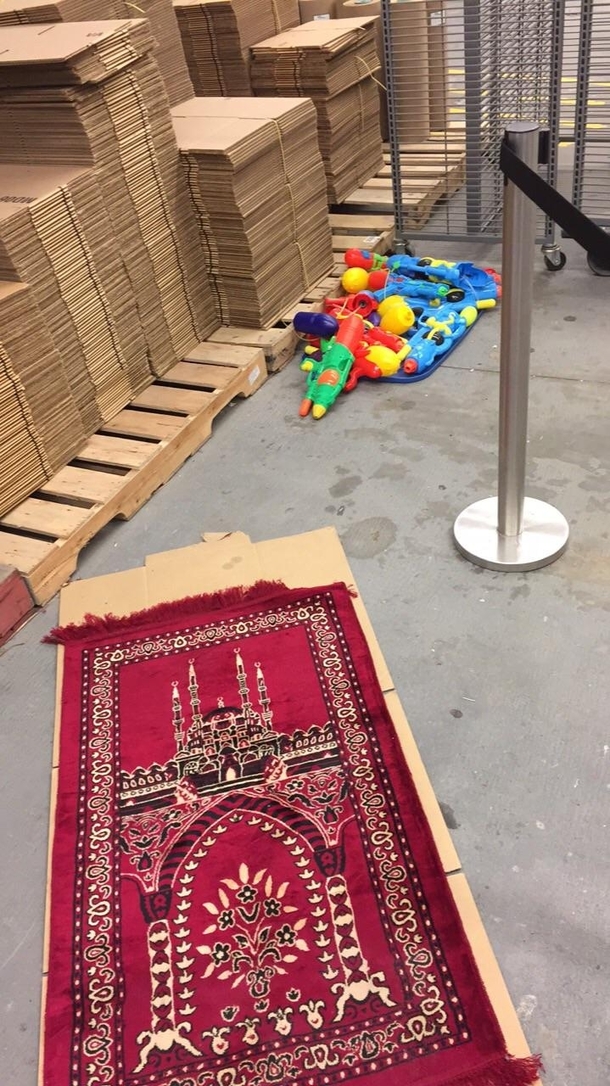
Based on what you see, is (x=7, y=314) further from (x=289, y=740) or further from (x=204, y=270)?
(x=289, y=740)

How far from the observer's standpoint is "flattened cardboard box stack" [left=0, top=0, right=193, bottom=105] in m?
3.44

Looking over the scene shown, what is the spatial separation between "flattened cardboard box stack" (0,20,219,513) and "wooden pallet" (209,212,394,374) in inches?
17.8

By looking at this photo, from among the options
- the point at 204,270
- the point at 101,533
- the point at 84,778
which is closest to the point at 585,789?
the point at 84,778

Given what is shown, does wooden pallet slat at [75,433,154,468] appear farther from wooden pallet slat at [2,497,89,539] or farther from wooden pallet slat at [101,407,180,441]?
wooden pallet slat at [2,497,89,539]

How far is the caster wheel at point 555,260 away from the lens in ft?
14.2

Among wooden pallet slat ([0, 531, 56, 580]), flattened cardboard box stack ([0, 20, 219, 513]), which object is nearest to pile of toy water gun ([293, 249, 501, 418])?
flattened cardboard box stack ([0, 20, 219, 513])

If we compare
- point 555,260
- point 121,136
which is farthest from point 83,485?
point 555,260

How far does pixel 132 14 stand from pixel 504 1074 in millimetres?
4258

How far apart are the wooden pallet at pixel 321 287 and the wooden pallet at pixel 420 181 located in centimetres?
12

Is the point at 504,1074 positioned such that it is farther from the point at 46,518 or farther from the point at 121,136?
the point at 121,136

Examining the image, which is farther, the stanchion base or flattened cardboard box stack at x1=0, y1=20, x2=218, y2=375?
flattened cardboard box stack at x1=0, y1=20, x2=218, y2=375

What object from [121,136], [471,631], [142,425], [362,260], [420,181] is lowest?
[471,631]

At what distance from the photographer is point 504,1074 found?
1586 mm

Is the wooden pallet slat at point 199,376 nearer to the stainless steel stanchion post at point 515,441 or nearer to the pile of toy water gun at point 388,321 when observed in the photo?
the pile of toy water gun at point 388,321
